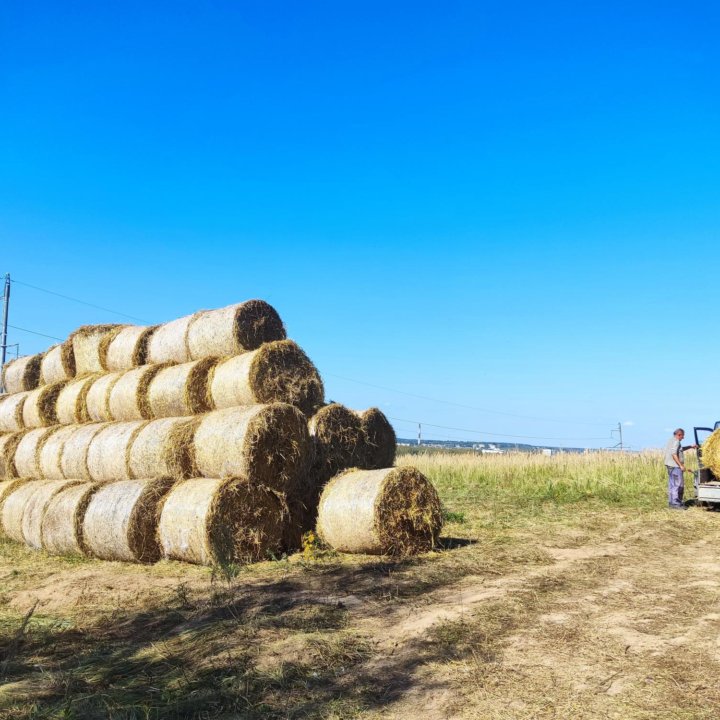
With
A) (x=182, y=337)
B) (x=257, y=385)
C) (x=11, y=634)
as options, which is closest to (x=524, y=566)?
(x=257, y=385)

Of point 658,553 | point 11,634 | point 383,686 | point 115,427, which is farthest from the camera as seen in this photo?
point 115,427

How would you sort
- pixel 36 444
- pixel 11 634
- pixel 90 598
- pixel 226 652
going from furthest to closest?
pixel 36 444, pixel 90 598, pixel 11 634, pixel 226 652

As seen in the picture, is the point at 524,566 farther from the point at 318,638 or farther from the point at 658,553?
the point at 318,638

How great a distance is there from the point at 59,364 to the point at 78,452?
3610 mm

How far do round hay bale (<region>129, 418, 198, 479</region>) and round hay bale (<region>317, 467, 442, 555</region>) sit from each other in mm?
2205

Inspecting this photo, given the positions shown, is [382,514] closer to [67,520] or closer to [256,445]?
[256,445]

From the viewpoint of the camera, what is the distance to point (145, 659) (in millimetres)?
6180

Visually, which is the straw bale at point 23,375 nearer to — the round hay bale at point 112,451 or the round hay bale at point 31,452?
the round hay bale at point 31,452

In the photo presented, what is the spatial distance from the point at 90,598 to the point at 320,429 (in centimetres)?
450

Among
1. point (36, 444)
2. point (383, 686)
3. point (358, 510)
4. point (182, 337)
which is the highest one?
point (182, 337)

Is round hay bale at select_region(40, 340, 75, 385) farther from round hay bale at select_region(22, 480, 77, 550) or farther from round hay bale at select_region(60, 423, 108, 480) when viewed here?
round hay bale at select_region(22, 480, 77, 550)

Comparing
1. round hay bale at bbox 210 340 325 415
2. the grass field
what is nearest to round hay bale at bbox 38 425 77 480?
the grass field

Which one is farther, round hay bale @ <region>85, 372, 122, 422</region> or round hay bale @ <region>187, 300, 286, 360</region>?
round hay bale @ <region>85, 372, 122, 422</region>

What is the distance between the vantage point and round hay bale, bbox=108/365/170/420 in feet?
41.5
